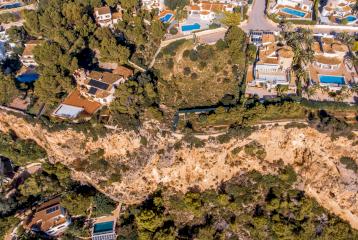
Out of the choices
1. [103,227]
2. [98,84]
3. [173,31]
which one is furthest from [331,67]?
[103,227]

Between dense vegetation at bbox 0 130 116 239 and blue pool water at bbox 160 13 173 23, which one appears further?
blue pool water at bbox 160 13 173 23

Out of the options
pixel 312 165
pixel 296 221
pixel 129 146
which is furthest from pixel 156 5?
pixel 296 221

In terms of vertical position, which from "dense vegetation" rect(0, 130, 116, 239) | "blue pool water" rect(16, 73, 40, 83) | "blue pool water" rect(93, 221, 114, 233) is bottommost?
"blue pool water" rect(93, 221, 114, 233)

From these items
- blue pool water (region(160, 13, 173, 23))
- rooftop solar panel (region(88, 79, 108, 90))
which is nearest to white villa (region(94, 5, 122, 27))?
blue pool water (region(160, 13, 173, 23))

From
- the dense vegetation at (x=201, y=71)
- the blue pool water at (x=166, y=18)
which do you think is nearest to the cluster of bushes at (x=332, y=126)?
the dense vegetation at (x=201, y=71)

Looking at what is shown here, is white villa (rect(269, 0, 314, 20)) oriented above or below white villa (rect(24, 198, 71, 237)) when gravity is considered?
above

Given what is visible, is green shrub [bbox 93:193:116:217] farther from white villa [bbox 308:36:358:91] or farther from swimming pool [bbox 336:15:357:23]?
swimming pool [bbox 336:15:357:23]

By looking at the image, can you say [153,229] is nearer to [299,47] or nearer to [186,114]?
[186,114]
